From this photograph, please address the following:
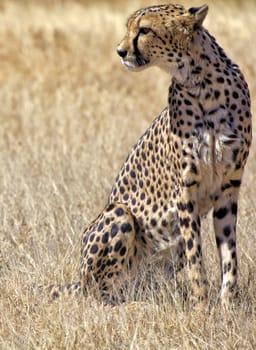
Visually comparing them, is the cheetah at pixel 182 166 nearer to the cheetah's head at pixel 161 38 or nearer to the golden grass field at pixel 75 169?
the cheetah's head at pixel 161 38

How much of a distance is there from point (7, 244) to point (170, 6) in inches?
51.7

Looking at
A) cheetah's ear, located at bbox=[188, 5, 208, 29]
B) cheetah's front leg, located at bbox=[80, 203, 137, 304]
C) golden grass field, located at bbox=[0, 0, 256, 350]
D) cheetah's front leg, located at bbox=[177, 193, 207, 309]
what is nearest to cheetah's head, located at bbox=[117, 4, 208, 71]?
cheetah's ear, located at bbox=[188, 5, 208, 29]

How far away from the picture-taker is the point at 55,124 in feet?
23.4

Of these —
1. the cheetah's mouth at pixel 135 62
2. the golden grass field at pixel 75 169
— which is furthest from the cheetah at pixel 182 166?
the golden grass field at pixel 75 169

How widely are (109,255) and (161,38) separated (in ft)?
2.83

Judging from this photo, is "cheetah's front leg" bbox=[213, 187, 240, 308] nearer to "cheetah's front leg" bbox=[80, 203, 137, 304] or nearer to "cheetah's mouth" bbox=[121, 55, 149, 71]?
"cheetah's front leg" bbox=[80, 203, 137, 304]

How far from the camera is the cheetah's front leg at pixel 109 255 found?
12.4 ft

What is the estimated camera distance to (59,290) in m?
3.75

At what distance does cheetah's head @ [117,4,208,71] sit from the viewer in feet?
11.6

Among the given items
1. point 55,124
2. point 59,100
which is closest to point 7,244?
point 55,124

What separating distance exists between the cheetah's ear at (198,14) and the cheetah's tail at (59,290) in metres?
1.09

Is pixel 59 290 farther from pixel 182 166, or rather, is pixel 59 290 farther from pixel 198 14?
pixel 198 14

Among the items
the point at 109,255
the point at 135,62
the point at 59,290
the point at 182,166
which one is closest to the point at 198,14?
the point at 135,62

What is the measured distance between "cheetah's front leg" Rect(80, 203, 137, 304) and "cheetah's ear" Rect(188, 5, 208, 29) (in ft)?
2.64
